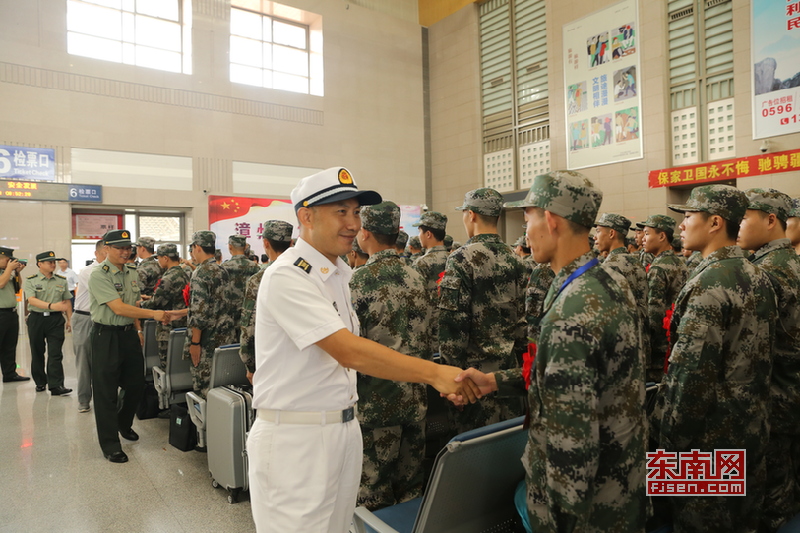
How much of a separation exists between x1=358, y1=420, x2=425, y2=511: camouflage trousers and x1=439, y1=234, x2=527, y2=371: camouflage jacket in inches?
22.1

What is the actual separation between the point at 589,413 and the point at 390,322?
136cm

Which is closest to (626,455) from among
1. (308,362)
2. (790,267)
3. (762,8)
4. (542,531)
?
(542,531)

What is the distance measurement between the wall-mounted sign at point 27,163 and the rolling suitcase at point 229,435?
9.48 m

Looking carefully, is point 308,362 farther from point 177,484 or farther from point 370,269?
point 177,484

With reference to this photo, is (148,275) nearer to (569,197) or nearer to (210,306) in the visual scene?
(210,306)

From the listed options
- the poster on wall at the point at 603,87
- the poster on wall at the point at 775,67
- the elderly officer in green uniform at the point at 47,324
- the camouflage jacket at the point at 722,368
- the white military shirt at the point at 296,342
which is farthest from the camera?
the poster on wall at the point at 603,87

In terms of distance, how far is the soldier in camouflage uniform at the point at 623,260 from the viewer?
3820 millimetres

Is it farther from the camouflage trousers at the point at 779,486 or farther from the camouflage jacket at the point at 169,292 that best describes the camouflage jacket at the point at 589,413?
the camouflage jacket at the point at 169,292

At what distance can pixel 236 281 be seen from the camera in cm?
512

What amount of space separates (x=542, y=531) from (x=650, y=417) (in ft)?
3.83

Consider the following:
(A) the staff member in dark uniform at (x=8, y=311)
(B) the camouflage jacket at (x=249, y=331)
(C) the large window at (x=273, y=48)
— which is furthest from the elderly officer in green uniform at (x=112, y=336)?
(C) the large window at (x=273, y=48)

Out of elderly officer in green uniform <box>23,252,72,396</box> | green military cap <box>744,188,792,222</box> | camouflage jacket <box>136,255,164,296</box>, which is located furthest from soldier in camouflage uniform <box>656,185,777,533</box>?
elderly officer in green uniform <box>23,252,72,396</box>

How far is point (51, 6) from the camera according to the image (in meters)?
10.5

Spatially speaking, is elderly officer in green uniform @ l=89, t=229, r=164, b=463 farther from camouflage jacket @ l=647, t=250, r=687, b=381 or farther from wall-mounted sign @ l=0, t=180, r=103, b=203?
wall-mounted sign @ l=0, t=180, r=103, b=203
